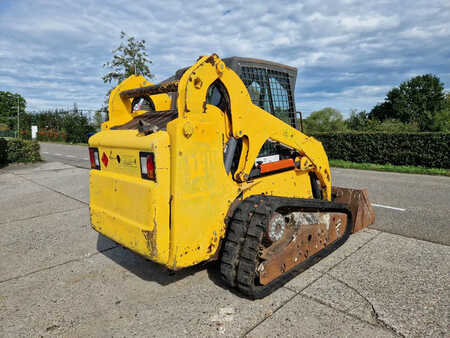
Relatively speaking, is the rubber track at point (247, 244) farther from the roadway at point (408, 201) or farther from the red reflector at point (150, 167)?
the roadway at point (408, 201)

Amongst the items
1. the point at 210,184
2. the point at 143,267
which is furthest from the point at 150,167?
the point at 143,267

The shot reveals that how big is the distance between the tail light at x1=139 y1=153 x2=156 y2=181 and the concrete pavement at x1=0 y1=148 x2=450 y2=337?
114 cm

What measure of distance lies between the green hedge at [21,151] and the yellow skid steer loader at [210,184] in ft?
41.0

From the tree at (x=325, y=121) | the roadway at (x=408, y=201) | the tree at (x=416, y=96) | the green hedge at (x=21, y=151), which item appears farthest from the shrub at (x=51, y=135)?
the tree at (x=416, y=96)

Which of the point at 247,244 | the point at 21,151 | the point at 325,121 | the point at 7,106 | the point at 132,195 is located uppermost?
the point at 7,106

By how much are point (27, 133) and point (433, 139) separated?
40.6 m

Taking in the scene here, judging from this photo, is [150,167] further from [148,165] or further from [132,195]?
[132,195]

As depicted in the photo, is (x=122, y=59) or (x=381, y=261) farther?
(x=122, y=59)

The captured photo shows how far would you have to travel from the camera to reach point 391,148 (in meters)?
12.1

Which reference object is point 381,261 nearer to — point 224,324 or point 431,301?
point 431,301

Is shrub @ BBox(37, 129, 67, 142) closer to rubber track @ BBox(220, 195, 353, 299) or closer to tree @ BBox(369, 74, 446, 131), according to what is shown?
rubber track @ BBox(220, 195, 353, 299)

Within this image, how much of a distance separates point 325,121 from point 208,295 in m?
23.7

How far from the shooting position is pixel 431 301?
279cm

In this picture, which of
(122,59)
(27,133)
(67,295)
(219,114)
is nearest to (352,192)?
(219,114)
